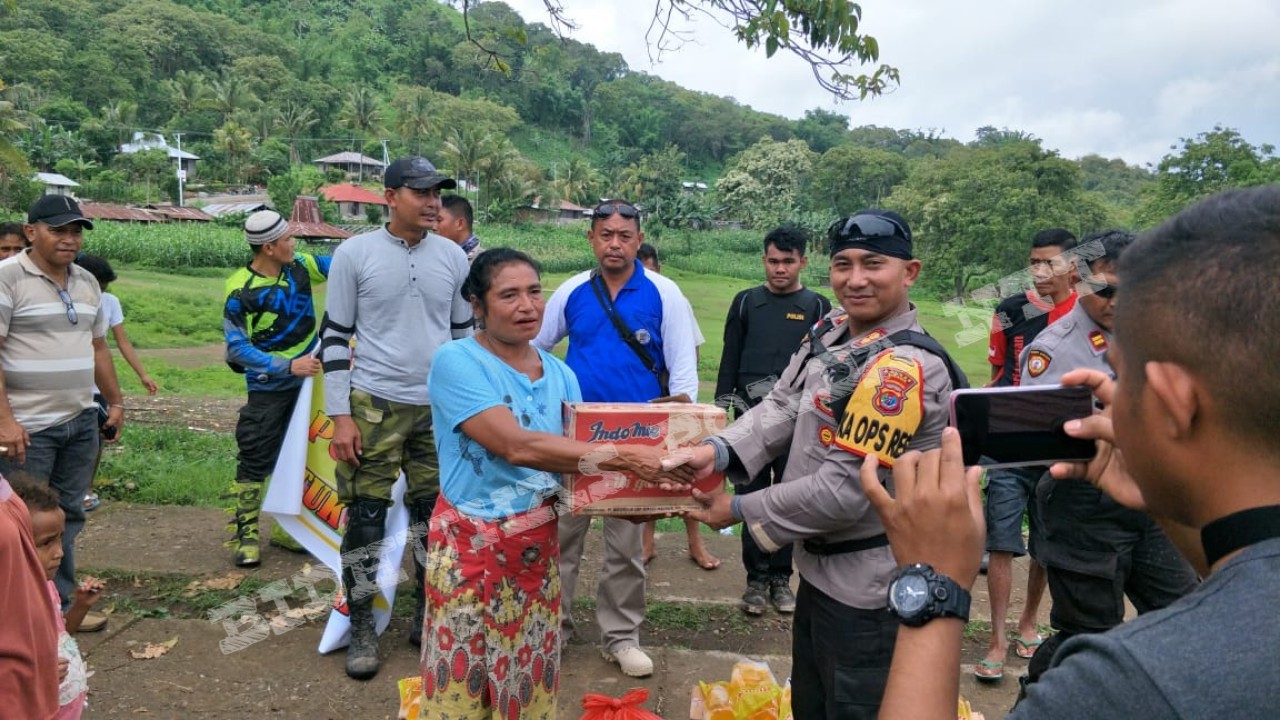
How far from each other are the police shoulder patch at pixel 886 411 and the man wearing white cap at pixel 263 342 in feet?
12.7

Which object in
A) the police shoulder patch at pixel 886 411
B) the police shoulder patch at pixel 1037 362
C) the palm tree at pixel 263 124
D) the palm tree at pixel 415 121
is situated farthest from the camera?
the palm tree at pixel 415 121

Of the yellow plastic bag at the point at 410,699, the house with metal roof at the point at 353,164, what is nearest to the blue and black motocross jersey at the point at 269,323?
the yellow plastic bag at the point at 410,699

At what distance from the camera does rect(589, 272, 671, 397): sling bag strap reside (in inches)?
163

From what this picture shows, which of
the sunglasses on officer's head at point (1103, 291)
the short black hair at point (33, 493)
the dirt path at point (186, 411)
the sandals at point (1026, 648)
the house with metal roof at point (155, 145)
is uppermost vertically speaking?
the house with metal roof at point (155, 145)

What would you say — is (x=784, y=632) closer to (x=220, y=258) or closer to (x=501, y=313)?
(x=501, y=313)

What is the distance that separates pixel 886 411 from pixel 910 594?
92 centimetres

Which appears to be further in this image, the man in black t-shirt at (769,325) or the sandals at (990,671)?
the man in black t-shirt at (769,325)

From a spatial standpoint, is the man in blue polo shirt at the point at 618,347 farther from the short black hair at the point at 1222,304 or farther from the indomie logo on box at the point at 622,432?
the short black hair at the point at 1222,304

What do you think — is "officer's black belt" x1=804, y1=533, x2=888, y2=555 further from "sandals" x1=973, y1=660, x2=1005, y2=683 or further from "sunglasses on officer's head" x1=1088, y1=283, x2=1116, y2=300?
"sandals" x1=973, y1=660, x2=1005, y2=683

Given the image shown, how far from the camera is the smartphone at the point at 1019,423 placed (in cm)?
148

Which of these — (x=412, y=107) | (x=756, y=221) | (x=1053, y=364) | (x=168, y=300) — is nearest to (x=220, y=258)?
(x=168, y=300)

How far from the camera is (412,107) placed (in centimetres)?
8106

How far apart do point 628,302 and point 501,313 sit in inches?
60.6

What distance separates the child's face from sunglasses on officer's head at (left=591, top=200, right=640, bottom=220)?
2651 mm
